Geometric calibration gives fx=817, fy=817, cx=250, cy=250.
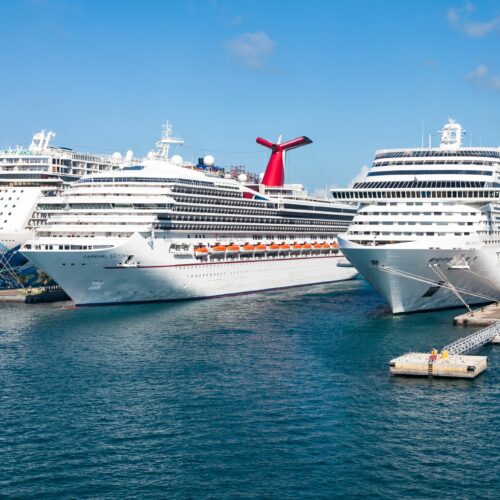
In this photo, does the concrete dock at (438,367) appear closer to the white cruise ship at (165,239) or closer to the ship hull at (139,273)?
the white cruise ship at (165,239)

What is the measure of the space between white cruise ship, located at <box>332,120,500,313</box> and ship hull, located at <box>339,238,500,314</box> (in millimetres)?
79

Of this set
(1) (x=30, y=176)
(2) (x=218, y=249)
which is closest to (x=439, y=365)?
(2) (x=218, y=249)

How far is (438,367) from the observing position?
153ft

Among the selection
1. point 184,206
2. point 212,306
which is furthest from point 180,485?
point 184,206

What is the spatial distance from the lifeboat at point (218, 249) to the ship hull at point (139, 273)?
0.86 meters

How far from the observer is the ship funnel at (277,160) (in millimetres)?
109062

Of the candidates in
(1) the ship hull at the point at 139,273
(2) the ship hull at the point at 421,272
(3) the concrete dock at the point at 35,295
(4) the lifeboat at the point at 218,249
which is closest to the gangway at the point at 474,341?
(2) the ship hull at the point at 421,272

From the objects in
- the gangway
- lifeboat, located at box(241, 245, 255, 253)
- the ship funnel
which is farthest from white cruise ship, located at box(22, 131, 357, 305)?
the gangway

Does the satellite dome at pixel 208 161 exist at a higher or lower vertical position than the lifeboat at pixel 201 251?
higher

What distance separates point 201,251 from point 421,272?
24.8m

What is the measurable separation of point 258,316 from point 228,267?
1685cm

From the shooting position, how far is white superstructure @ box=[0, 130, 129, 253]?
87.7m

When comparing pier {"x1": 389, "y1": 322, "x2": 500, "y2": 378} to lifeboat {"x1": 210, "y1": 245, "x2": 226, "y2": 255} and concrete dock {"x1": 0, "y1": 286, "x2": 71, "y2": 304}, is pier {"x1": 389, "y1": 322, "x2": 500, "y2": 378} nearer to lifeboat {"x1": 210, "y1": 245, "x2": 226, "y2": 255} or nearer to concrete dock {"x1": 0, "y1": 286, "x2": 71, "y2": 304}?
lifeboat {"x1": 210, "y1": 245, "x2": 226, "y2": 255}

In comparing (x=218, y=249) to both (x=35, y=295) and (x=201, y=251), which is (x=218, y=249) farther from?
(x=35, y=295)
